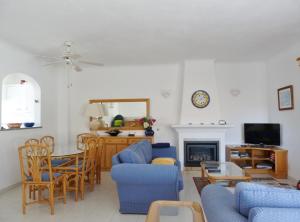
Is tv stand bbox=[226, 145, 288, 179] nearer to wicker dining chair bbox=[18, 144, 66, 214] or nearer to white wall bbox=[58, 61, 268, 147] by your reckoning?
white wall bbox=[58, 61, 268, 147]

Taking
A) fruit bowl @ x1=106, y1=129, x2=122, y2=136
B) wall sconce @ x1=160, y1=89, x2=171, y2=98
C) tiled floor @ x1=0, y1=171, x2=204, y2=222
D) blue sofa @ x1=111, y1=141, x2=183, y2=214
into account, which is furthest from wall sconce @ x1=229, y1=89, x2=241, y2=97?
blue sofa @ x1=111, y1=141, x2=183, y2=214

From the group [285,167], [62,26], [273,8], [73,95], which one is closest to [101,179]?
[73,95]

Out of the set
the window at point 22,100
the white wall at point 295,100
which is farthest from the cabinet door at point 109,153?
the white wall at point 295,100

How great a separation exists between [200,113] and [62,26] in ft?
11.7

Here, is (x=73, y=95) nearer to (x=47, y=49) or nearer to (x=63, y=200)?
(x=47, y=49)

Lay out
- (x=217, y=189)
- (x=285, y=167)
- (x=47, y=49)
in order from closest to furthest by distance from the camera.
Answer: (x=217, y=189) < (x=47, y=49) < (x=285, y=167)

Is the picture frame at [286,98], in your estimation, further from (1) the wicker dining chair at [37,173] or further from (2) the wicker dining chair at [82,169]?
(1) the wicker dining chair at [37,173]

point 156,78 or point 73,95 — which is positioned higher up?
point 156,78

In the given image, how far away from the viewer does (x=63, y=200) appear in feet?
11.7

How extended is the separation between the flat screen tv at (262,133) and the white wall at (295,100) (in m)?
0.16

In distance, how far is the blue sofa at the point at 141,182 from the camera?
112 inches

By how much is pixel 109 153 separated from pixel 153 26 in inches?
127

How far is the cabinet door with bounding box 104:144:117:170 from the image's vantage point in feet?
18.0

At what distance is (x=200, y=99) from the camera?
5.58 m
